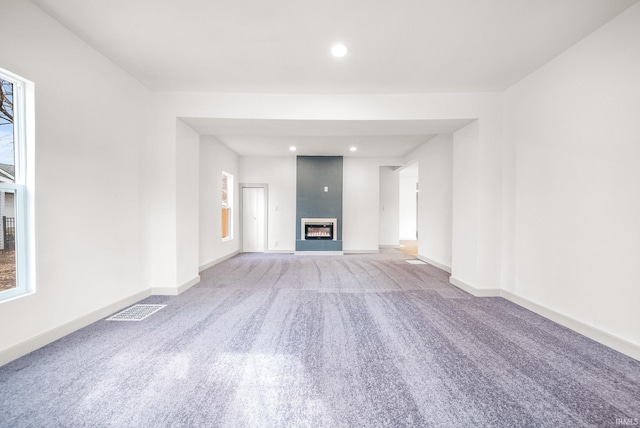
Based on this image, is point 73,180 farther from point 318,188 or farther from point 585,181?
point 318,188

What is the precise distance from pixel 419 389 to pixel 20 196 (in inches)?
125

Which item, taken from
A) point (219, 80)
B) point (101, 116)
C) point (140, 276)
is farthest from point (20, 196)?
point (219, 80)

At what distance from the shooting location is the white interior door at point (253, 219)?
6.96m

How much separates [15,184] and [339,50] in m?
2.89

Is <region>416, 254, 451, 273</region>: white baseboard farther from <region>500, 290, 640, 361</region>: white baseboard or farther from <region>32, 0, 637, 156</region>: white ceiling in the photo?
<region>32, 0, 637, 156</region>: white ceiling

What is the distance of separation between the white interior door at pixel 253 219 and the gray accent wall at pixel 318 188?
1104 mm

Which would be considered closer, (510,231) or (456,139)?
(510,231)

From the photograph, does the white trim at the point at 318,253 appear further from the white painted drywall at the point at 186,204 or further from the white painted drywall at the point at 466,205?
the white painted drywall at the point at 466,205

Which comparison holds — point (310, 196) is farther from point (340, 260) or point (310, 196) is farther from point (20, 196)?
point (20, 196)

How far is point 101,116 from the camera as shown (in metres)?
2.53

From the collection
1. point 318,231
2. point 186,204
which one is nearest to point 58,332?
point 186,204

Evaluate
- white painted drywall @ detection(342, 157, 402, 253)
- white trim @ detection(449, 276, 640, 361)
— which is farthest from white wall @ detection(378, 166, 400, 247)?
white trim @ detection(449, 276, 640, 361)

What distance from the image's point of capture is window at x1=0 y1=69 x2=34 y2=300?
1.83 m

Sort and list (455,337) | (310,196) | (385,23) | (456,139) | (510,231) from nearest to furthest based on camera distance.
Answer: (385,23) < (455,337) < (510,231) < (456,139) < (310,196)
